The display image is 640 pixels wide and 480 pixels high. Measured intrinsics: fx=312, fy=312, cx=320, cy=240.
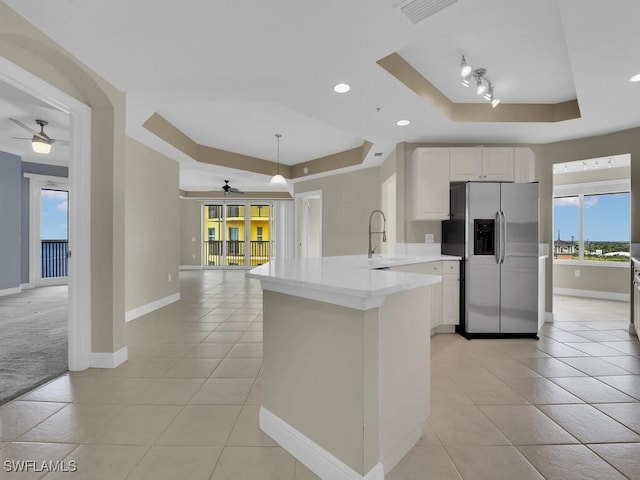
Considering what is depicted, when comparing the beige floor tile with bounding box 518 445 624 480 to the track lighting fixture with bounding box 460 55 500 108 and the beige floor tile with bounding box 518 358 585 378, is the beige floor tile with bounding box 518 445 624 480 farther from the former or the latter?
the track lighting fixture with bounding box 460 55 500 108

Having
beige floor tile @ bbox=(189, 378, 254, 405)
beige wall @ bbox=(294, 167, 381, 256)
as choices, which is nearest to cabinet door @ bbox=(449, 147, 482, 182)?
beige wall @ bbox=(294, 167, 381, 256)

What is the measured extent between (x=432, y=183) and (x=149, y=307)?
4.38 metres

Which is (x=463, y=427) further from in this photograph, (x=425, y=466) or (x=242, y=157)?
(x=242, y=157)

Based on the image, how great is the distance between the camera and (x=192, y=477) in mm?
1476

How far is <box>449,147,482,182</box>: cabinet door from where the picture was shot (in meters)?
3.91

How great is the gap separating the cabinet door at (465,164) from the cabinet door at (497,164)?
0.07 meters

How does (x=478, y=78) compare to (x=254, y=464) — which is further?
(x=478, y=78)

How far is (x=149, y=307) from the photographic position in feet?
15.3

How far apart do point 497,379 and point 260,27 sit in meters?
3.13

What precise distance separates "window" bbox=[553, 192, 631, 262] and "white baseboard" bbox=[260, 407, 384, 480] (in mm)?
6157

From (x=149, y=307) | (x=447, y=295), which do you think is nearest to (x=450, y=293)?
(x=447, y=295)

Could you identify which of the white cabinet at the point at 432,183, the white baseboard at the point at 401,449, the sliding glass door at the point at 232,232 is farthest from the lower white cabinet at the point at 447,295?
the sliding glass door at the point at 232,232

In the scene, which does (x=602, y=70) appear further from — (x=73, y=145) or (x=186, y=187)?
(x=186, y=187)

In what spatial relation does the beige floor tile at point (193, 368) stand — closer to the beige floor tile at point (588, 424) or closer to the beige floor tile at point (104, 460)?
the beige floor tile at point (104, 460)
